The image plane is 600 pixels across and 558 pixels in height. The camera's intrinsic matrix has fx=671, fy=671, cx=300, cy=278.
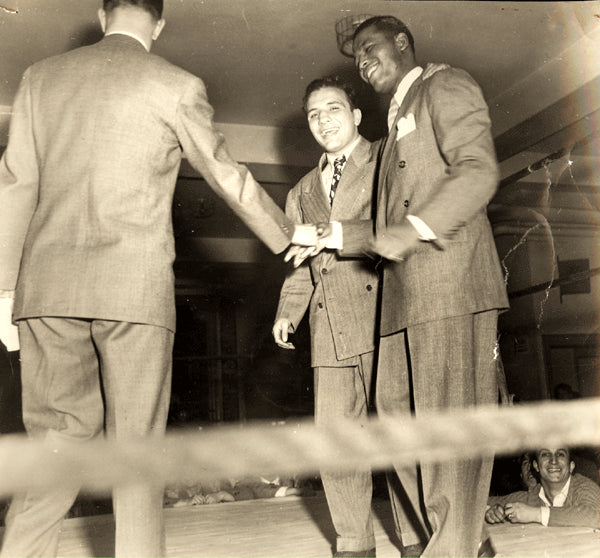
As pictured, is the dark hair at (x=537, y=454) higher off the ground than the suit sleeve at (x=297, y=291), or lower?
lower

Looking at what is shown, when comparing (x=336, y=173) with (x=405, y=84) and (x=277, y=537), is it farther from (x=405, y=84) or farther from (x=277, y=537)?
(x=277, y=537)

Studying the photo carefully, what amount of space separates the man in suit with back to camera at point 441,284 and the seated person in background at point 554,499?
3.35 feet

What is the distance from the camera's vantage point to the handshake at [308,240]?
1.95 metres

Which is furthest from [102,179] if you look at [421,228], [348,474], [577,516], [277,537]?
[577,516]

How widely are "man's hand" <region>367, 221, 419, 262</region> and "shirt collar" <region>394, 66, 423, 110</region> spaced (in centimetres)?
48

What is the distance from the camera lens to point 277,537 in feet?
8.59

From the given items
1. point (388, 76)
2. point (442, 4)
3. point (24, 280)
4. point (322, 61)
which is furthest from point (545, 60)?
point (24, 280)

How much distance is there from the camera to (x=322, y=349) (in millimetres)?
2184

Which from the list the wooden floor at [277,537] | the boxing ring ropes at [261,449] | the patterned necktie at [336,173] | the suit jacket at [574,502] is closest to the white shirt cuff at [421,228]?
the patterned necktie at [336,173]

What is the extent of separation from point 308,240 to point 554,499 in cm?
231

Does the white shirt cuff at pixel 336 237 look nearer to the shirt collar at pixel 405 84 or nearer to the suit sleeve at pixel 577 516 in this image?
the shirt collar at pixel 405 84

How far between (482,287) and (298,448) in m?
1.15

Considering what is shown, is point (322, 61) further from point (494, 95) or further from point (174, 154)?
point (174, 154)

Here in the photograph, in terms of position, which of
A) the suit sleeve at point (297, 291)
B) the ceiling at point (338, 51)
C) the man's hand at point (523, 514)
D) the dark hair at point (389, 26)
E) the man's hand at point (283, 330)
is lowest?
the man's hand at point (523, 514)
